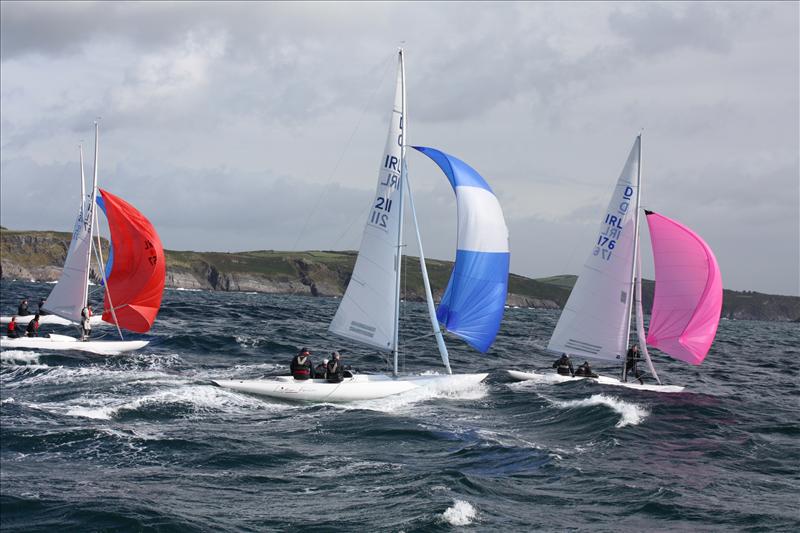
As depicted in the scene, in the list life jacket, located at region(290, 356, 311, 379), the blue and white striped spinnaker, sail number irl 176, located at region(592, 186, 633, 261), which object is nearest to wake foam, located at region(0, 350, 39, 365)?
life jacket, located at region(290, 356, 311, 379)

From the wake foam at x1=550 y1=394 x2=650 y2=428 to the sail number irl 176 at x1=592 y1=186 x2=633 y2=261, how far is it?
290 inches

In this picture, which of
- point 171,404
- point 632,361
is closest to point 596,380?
point 632,361

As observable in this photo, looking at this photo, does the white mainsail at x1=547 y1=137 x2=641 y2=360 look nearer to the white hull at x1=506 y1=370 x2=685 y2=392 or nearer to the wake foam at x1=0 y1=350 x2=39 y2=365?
the white hull at x1=506 y1=370 x2=685 y2=392

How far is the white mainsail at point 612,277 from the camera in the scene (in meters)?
38.0

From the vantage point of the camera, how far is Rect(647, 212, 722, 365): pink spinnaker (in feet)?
119

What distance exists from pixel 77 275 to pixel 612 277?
91.9 ft

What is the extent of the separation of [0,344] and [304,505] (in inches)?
1100

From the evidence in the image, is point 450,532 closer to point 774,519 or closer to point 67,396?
point 774,519

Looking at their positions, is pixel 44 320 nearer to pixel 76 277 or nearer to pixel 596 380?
pixel 76 277

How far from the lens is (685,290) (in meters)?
36.7

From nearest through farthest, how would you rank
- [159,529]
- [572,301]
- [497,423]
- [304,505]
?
[159,529], [304,505], [497,423], [572,301]

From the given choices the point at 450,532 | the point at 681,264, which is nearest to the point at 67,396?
the point at 450,532

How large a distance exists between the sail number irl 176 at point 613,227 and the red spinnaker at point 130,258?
76.0ft

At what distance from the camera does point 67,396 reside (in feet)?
95.3
